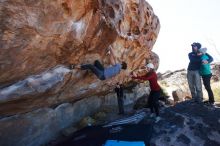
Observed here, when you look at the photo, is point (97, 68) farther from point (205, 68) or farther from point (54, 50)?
point (205, 68)

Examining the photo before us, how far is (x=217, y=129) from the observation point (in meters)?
8.66

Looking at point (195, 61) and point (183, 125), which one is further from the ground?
point (195, 61)

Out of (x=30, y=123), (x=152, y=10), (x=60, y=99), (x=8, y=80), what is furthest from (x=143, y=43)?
(x=8, y=80)

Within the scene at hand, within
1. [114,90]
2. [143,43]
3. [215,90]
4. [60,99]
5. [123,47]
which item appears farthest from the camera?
[215,90]

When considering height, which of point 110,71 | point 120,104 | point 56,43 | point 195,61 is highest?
point 56,43

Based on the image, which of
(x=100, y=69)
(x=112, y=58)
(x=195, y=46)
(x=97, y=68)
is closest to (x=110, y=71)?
(x=100, y=69)

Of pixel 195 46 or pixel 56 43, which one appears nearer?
pixel 56 43

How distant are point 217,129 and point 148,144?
7.70 ft

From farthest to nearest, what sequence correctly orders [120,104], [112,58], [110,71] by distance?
[120,104] → [112,58] → [110,71]

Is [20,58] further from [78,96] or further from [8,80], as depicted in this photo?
[78,96]

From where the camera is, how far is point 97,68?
302 inches

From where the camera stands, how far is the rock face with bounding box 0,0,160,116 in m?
4.98

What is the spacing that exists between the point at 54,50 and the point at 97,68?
1.77 meters

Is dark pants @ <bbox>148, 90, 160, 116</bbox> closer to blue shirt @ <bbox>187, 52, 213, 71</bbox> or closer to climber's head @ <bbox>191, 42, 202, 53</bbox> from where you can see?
blue shirt @ <bbox>187, 52, 213, 71</bbox>
